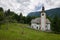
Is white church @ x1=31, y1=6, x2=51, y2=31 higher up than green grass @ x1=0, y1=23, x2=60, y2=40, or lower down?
higher up

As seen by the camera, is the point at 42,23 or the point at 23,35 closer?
the point at 23,35

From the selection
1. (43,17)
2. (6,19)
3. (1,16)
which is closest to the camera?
(1,16)

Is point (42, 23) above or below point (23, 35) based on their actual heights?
above

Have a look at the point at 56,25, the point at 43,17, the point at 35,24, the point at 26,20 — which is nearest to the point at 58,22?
the point at 56,25

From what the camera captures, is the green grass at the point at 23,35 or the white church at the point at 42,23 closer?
the green grass at the point at 23,35

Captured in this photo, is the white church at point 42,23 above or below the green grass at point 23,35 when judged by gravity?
above

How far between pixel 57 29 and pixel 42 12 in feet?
Result: 85.8

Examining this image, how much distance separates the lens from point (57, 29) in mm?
70125

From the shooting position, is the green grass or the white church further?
the white church

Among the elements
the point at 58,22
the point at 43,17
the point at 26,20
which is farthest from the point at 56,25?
the point at 26,20

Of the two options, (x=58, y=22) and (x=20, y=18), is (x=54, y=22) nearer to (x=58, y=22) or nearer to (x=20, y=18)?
(x=58, y=22)

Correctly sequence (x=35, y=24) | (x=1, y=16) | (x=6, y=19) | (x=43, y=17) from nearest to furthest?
(x=1, y=16)
(x=6, y=19)
(x=43, y=17)
(x=35, y=24)

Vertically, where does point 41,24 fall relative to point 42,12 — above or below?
below

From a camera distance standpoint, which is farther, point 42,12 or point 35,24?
point 35,24
